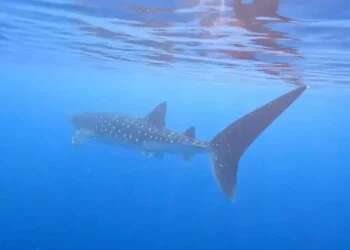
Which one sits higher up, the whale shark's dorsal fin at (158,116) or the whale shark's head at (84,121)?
the whale shark's dorsal fin at (158,116)

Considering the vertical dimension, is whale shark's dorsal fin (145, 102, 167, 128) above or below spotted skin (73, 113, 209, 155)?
above

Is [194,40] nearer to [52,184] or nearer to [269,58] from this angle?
[269,58]

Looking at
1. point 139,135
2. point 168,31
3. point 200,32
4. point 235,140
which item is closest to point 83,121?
point 139,135

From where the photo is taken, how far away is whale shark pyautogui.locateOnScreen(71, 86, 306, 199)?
10344 mm

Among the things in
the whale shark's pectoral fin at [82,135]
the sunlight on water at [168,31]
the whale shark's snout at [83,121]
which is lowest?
the whale shark's pectoral fin at [82,135]

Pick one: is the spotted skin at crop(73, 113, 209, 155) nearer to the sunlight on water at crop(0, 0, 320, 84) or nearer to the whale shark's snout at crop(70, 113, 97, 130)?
the whale shark's snout at crop(70, 113, 97, 130)

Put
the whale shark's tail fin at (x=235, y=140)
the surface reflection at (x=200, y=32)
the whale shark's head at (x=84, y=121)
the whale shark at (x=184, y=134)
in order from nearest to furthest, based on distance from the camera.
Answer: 1. the whale shark's tail fin at (x=235, y=140)
2. the whale shark at (x=184, y=134)
3. the surface reflection at (x=200, y=32)
4. the whale shark's head at (x=84, y=121)

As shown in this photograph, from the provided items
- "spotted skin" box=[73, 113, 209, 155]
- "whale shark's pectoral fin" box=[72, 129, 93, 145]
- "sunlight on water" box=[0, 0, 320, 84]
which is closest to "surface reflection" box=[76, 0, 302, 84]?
"sunlight on water" box=[0, 0, 320, 84]

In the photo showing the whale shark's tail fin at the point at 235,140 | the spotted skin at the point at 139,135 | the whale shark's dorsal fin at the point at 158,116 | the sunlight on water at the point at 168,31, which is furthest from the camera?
the whale shark's dorsal fin at the point at 158,116

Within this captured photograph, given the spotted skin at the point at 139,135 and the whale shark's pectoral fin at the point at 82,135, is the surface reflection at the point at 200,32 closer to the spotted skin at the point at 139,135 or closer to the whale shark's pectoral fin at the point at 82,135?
the spotted skin at the point at 139,135

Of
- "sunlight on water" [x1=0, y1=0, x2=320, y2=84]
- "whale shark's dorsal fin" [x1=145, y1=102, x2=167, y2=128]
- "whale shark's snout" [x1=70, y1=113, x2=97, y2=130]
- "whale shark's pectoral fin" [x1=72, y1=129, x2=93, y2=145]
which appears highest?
"sunlight on water" [x1=0, y1=0, x2=320, y2=84]

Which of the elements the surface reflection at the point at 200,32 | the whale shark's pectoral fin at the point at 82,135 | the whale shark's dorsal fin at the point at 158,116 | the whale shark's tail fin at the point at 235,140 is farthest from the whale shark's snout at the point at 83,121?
the whale shark's tail fin at the point at 235,140

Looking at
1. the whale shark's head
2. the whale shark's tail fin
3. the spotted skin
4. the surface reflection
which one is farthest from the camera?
the whale shark's head

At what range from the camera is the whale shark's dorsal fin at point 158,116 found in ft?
49.9
